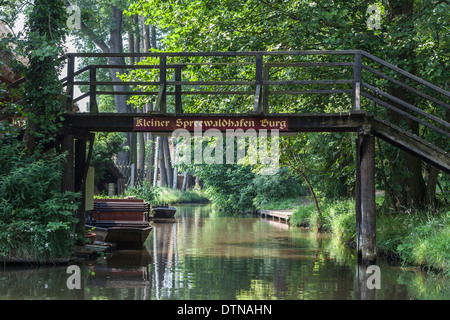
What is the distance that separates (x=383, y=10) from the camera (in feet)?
59.2

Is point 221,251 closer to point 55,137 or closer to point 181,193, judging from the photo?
point 55,137

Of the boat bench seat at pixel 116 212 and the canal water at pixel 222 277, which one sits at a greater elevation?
the boat bench seat at pixel 116 212

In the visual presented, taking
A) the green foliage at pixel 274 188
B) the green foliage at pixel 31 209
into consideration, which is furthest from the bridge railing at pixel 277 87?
the green foliage at pixel 274 188

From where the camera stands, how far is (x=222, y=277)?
40.2ft

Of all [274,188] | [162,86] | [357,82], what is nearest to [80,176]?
[162,86]

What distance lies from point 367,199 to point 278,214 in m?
17.1

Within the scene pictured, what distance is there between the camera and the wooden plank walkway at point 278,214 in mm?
29873

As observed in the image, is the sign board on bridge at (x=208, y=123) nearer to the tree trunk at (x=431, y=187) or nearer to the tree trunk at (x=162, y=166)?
the tree trunk at (x=431, y=187)

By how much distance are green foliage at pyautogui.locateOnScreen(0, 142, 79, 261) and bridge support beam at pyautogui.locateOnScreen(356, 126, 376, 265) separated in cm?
659

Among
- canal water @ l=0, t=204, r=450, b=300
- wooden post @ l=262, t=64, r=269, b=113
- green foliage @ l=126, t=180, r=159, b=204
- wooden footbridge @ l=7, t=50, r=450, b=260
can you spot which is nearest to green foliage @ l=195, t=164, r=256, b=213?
green foliage @ l=126, t=180, r=159, b=204

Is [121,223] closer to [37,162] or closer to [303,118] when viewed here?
[37,162]

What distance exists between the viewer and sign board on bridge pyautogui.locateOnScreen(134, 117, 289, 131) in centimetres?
1436

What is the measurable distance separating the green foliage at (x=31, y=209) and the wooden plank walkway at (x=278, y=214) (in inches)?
668

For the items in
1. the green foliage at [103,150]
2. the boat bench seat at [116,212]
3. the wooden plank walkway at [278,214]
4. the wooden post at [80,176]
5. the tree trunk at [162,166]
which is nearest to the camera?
the wooden post at [80,176]
